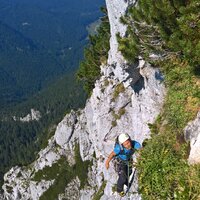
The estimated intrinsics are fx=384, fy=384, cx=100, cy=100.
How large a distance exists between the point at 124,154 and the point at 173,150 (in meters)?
2.61

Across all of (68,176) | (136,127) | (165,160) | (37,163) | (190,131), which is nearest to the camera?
(165,160)

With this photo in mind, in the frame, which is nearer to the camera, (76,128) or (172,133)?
(172,133)

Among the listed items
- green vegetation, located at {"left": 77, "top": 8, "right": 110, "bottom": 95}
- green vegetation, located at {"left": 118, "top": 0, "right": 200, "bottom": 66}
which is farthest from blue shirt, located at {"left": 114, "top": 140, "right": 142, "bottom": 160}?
green vegetation, located at {"left": 77, "top": 8, "right": 110, "bottom": 95}

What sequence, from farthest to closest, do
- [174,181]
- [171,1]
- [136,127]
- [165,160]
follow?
[136,127], [171,1], [165,160], [174,181]

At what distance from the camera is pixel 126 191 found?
20.7m

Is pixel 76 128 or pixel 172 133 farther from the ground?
pixel 172 133

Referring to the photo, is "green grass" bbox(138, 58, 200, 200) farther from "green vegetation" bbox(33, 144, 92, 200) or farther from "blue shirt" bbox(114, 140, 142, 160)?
"green vegetation" bbox(33, 144, 92, 200)

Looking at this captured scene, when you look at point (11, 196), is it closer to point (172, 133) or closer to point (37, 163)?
point (37, 163)

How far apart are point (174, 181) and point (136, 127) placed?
69.7 feet

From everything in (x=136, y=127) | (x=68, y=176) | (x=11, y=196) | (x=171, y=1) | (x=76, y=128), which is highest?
(x=171, y=1)

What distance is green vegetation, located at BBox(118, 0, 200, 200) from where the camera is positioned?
1598 cm

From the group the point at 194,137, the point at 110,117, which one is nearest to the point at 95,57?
the point at 110,117

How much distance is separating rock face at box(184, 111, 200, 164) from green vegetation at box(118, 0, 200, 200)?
36cm

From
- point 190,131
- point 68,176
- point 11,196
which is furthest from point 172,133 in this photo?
point 11,196
